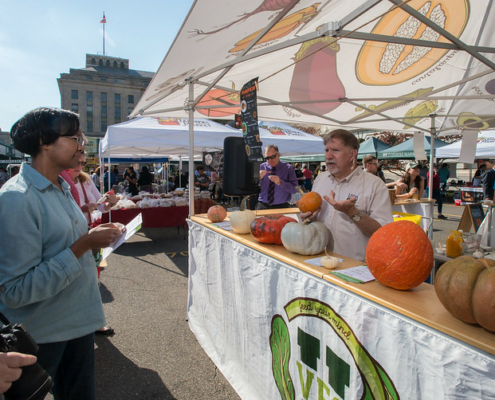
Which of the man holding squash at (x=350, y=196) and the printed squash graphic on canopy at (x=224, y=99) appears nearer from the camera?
the man holding squash at (x=350, y=196)

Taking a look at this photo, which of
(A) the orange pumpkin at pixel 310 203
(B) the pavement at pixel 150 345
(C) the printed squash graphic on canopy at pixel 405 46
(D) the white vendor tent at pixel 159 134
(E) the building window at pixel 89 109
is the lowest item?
(B) the pavement at pixel 150 345

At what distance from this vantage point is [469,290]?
1.01 meters

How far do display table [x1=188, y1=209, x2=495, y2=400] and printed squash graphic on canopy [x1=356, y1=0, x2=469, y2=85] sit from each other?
8.29 ft

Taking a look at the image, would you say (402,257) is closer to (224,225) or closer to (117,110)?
(224,225)

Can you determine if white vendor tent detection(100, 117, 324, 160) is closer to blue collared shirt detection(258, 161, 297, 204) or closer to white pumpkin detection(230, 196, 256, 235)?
blue collared shirt detection(258, 161, 297, 204)

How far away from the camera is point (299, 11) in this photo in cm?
234

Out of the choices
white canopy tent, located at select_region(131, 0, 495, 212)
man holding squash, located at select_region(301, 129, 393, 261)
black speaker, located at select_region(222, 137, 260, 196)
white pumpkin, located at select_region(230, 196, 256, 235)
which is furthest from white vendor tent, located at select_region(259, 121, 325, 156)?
man holding squash, located at select_region(301, 129, 393, 261)

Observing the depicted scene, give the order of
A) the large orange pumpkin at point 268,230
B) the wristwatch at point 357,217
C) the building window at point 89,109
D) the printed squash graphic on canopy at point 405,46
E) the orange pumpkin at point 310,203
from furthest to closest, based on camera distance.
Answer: the building window at point 89,109 < the printed squash graphic on canopy at point 405,46 < the orange pumpkin at point 310,203 < the large orange pumpkin at point 268,230 < the wristwatch at point 357,217

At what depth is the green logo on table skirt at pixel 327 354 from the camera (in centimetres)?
126

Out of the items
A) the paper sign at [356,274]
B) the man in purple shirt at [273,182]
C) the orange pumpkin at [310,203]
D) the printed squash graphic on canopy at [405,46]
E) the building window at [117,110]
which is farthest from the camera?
the building window at [117,110]

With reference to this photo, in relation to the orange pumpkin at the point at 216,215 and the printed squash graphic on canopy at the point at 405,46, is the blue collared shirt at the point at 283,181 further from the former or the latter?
the orange pumpkin at the point at 216,215

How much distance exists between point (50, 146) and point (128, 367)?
2.25m

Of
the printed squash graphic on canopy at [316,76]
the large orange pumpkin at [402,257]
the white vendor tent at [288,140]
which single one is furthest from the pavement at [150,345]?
the white vendor tent at [288,140]

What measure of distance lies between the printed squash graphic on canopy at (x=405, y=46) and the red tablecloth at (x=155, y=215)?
5.39m
